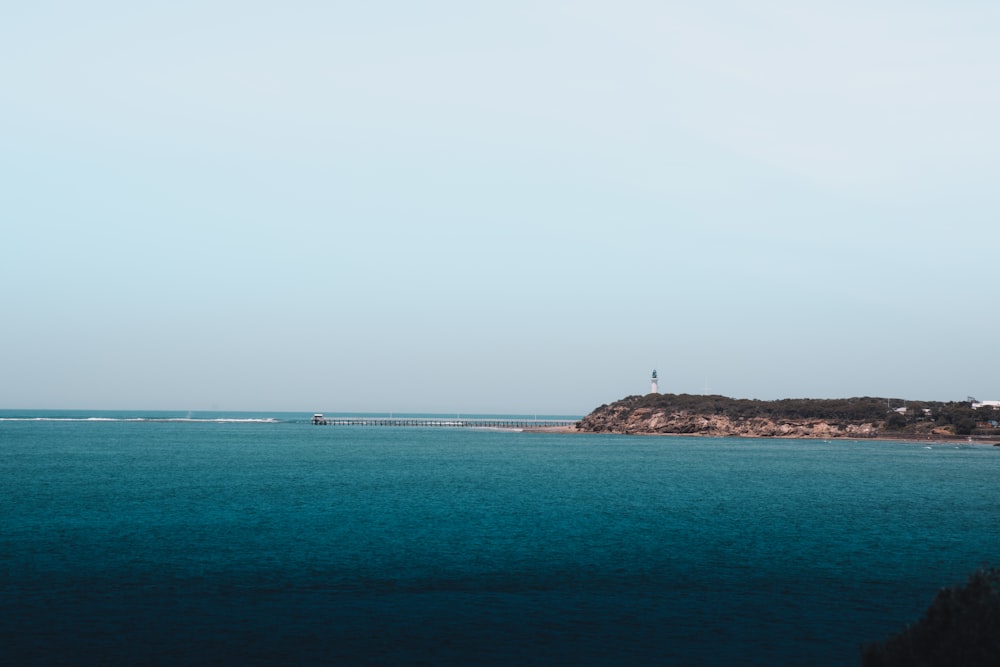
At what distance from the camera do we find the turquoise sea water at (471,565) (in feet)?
94.3

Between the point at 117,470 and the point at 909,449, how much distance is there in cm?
12691

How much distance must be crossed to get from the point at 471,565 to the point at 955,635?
85.6ft

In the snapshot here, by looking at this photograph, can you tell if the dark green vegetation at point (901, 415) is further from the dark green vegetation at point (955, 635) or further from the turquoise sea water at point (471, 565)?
the dark green vegetation at point (955, 635)

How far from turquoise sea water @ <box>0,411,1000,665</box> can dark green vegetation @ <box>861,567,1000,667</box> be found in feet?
29.5

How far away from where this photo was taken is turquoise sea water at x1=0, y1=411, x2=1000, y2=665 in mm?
28734

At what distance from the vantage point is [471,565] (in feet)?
135

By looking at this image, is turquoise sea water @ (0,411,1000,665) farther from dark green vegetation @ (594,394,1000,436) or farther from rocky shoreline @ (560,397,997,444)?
dark green vegetation @ (594,394,1000,436)

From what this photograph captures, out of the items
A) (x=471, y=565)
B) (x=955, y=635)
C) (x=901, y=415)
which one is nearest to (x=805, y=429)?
(x=901, y=415)

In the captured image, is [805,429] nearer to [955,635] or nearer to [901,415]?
[901,415]

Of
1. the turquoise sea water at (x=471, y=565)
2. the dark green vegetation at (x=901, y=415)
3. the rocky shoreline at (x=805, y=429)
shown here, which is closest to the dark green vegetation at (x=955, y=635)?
the turquoise sea water at (x=471, y=565)

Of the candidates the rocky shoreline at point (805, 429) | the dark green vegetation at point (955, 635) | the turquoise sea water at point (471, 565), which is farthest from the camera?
the rocky shoreline at point (805, 429)

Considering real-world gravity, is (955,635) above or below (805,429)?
below

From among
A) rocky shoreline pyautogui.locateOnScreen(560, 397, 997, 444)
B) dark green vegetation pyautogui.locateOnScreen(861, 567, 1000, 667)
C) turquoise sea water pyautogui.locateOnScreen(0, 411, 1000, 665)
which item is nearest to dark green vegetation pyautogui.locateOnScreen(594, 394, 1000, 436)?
rocky shoreline pyautogui.locateOnScreen(560, 397, 997, 444)

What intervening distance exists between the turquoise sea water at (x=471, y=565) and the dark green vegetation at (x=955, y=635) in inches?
354
